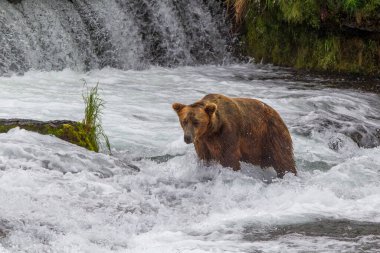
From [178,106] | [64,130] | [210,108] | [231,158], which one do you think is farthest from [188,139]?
[64,130]

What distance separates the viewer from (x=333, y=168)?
24.6 ft

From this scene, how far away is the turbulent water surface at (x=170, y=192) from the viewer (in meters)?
5.05

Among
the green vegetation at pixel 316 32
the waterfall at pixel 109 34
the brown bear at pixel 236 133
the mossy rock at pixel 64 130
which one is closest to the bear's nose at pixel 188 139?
the brown bear at pixel 236 133

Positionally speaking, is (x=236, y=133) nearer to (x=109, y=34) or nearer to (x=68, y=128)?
(x=68, y=128)

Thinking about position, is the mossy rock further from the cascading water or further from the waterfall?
the waterfall

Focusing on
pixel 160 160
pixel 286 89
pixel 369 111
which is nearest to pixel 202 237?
pixel 160 160

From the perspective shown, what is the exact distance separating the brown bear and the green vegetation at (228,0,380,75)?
694cm

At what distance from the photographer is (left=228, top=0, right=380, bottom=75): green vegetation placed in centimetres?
1384

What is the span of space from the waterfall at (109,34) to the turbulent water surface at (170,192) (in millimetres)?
2546

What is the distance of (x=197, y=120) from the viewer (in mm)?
6312

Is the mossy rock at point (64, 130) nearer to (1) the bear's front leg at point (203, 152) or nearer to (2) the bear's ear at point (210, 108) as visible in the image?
(1) the bear's front leg at point (203, 152)

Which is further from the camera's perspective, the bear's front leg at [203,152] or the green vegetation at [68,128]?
the green vegetation at [68,128]

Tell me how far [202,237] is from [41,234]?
1.06 m

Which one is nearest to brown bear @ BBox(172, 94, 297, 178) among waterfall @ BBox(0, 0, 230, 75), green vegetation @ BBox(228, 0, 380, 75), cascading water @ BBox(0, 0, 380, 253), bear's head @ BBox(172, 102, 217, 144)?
bear's head @ BBox(172, 102, 217, 144)
